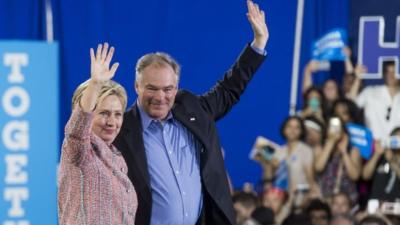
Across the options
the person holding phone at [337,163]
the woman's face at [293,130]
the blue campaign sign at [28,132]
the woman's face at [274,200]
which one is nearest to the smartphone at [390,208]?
the person holding phone at [337,163]

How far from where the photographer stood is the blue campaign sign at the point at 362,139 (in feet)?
24.6

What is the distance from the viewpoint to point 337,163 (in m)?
7.46

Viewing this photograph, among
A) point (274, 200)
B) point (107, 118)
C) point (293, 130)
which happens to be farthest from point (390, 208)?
point (107, 118)

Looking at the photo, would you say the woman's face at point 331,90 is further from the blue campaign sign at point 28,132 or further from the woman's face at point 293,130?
the blue campaign sign at point 28,132

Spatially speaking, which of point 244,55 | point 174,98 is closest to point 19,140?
point 174,98

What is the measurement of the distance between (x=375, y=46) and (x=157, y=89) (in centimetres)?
520

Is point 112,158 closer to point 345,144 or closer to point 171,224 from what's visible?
point 171,224

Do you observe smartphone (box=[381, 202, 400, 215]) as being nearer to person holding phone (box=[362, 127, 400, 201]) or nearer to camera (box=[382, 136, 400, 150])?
person holding phone (box=[362, 127, 400, 201])

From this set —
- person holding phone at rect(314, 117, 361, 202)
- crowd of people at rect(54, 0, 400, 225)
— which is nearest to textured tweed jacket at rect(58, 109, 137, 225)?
crowd of people at rect(54, 0, 400, 225)

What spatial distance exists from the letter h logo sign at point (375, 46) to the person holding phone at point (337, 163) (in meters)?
1.11

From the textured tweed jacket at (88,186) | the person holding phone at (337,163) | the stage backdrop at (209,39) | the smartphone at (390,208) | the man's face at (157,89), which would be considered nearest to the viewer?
the textured tweed jacket at (88,186)

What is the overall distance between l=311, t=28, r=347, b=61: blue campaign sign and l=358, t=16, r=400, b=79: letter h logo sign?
21 cm

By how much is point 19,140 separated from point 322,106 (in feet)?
14.9

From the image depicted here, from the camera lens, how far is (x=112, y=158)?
3389 millimetres
